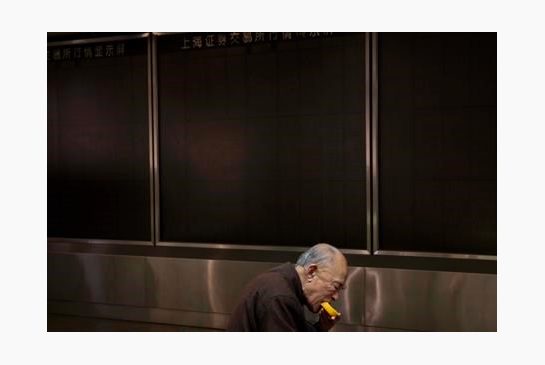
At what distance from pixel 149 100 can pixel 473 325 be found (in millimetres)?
3302

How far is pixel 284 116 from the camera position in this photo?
5.35 metres

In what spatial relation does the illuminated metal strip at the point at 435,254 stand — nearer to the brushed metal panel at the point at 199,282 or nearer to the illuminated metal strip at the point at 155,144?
the brushed metal panel at the point at 199,282

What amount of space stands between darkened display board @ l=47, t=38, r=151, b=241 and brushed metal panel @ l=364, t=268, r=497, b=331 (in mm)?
2246

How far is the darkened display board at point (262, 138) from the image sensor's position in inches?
201

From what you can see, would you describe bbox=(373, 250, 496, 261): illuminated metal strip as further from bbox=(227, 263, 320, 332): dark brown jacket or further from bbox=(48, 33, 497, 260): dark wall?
bbox=(227, 263, 320, 332): dark brown jacket

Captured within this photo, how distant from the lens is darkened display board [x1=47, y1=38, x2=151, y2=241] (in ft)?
19.7

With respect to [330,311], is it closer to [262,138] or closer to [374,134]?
[374,134]

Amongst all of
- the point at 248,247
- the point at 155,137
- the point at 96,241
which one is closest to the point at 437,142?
the point at 248,247

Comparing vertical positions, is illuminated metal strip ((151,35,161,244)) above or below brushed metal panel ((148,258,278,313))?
above

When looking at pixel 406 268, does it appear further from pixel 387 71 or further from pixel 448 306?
pixel 387 71

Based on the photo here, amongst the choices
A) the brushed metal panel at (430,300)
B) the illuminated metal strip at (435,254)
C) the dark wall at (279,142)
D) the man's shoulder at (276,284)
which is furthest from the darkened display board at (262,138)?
the man's shoulder at (276,284)

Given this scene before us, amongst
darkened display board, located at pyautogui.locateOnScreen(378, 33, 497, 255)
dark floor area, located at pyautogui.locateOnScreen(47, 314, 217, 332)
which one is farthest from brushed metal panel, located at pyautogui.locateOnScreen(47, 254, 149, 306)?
darkened display board, located at pyautogui.locateOnScreen(378, 33, 497, 255)

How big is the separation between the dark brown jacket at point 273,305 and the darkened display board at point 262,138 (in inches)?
96.3

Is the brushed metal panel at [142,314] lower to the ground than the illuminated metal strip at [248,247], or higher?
lower
